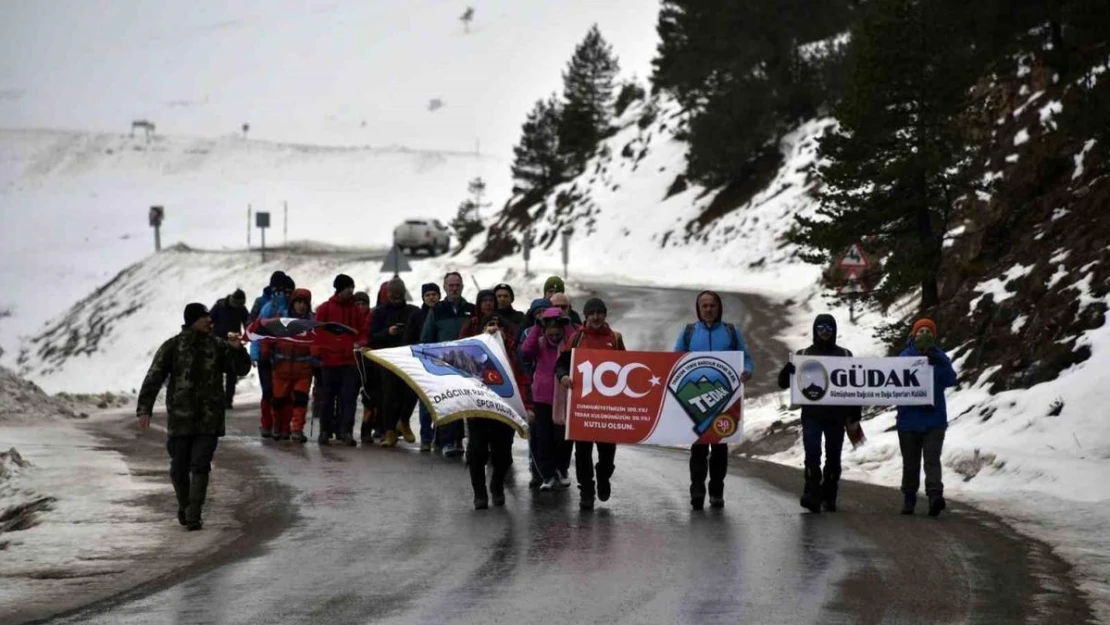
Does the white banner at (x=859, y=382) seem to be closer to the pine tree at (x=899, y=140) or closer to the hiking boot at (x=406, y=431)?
the hiking boot at (x=406, y=431)

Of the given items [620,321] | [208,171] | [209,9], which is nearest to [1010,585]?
[620,321]

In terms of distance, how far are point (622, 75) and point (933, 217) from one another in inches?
4885

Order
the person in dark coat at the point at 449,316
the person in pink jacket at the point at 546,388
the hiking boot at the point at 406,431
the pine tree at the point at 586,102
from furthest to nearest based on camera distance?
the pine tree at the point at 586,102, the hiking boot at the point at 406,431, the person in dark coat at the point at 449,316, the person in pink jacket at the point at 546,388

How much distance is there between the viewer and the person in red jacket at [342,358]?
66.9 feet

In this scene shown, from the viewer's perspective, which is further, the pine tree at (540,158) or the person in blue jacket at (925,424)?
the pine tree at (540,158)

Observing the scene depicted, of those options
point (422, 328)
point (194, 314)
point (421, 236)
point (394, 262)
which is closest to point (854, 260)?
point (394, 262)

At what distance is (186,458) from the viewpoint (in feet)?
43.3

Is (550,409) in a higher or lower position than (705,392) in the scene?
lower

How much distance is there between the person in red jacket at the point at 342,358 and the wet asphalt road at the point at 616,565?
4659 millimetres

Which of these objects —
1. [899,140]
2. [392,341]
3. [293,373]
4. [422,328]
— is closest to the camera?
[422,328]

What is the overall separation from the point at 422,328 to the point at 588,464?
17.4 feet

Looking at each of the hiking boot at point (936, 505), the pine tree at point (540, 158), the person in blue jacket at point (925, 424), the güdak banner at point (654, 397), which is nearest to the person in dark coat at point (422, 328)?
the güdak banner at point (654, 397)

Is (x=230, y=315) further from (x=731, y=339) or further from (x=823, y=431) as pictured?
(x=823, y=431)

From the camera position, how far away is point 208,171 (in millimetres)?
126375
